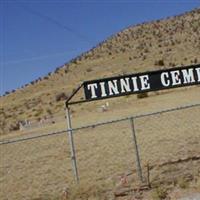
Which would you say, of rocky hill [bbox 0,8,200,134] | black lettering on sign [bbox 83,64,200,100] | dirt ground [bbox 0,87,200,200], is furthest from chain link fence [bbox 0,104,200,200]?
rocky hill [bbox 0,8,200,134]

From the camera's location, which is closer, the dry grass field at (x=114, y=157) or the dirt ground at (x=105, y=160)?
the dry grass field at (x=114, y=157)

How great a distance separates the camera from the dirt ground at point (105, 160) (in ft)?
42.6

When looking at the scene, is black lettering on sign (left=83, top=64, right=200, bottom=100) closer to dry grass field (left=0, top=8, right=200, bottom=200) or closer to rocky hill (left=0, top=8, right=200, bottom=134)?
dry grass field (left=0, top=8, right=200, bottom=200)

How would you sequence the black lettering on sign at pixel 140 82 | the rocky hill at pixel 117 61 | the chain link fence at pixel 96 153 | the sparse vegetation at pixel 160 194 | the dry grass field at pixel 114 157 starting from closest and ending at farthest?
the sparse vegetation at pixel 160 194, the dry grass field at pixel 114 157, the black lettering on sign at pixel 140 82, the chain link fence at pixel 96 153, the rocky hill at pixel 117 61

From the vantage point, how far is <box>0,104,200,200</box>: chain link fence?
15.1 m

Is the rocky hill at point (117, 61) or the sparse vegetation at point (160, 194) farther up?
the rocky hill at point (117, 61)

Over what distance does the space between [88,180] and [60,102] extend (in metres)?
45.9

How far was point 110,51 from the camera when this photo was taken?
9362cm

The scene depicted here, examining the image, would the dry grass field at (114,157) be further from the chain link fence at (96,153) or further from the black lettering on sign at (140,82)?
the black lettering on sign at (140,82)

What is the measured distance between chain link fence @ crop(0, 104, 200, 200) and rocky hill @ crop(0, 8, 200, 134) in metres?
23.2

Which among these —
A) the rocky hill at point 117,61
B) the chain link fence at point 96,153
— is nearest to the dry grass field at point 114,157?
the chain link fence at point 96,153

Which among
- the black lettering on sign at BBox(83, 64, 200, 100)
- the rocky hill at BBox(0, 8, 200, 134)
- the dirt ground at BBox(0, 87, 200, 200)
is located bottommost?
the dirt ground at BBox(0, 87, 200, 200)

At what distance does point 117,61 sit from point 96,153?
60.9 meters

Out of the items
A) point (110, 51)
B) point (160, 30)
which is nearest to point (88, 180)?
point (110, 51)
